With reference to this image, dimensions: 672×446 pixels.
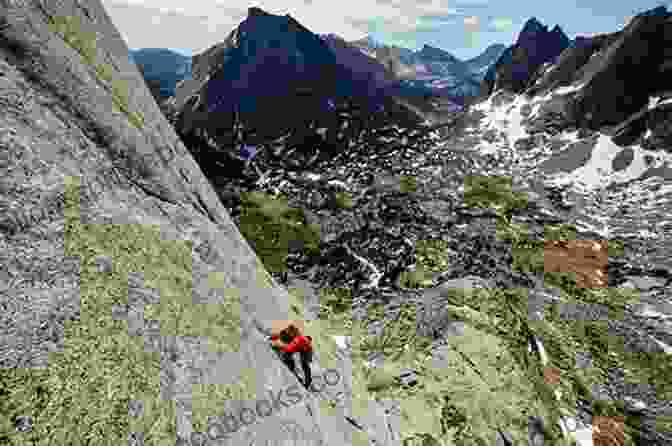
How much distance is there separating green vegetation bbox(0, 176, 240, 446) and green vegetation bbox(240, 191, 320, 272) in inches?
2793

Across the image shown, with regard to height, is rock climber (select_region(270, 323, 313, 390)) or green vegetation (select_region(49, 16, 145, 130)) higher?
green vegetation (select_region(49, 16, 145, 130))

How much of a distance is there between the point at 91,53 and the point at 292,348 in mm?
13643

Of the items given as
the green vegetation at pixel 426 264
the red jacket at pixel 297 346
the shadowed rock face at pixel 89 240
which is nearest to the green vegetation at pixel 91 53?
the shadowed rock face at pixel 89 240

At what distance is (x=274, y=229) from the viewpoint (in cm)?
10781

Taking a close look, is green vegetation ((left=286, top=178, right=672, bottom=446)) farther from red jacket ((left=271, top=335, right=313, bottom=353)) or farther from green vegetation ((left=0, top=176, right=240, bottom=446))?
green vegetation ((left=0, top=176, right=240, bottom=446))

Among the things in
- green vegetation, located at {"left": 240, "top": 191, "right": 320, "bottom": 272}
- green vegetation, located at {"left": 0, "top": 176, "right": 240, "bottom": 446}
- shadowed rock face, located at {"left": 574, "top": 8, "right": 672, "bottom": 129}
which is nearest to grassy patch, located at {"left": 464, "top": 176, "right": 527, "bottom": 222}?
green vegetation, located at {"left": 240, "top": 191, "right": 320, "bottom": 272}

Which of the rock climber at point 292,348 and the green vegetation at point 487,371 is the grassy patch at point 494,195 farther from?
the rock climber at point 292,348

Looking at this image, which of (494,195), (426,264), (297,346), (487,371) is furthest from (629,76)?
(297,346)

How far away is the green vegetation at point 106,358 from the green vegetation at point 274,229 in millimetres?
70938

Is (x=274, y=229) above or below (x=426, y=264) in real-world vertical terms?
below

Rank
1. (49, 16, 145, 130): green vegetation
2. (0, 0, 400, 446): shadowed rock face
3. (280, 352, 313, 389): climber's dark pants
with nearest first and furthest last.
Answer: (0, 0, 400, 446): shadowed rock face, (49, 16, 145, 130): green vegetation, (280, 352, 313, 389): climber's dark pants

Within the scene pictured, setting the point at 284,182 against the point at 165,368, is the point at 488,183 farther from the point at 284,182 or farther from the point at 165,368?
the point at 165,368

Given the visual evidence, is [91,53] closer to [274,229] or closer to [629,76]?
[274,229]

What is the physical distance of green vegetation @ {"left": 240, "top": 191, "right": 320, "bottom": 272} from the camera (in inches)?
3561
